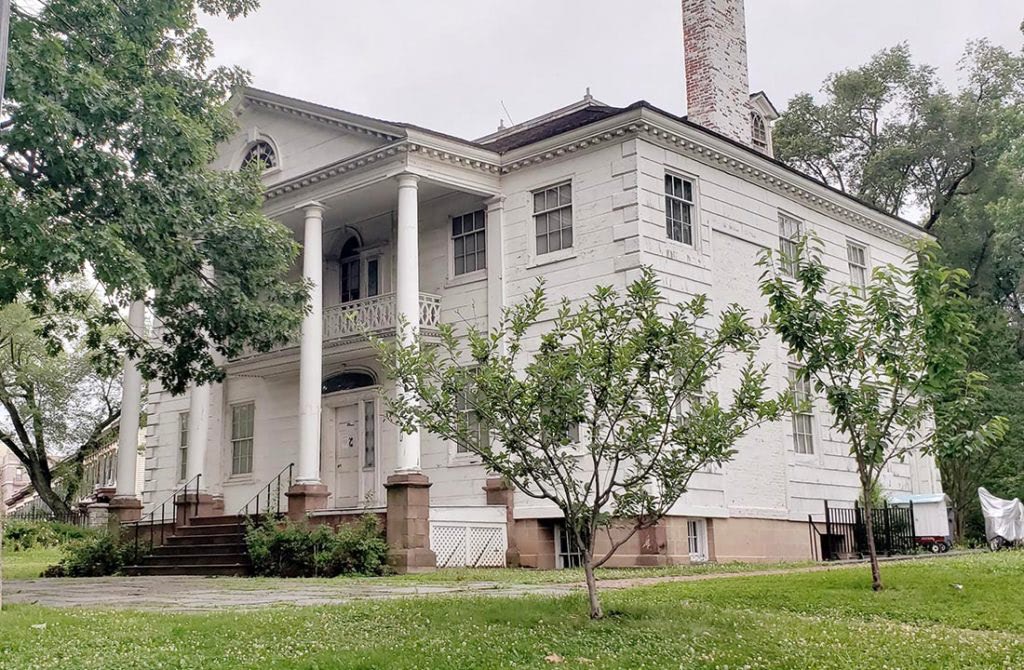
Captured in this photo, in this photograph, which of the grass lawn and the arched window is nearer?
the grass lawn

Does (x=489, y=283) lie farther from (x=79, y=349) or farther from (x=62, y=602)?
(x=79, y=349)

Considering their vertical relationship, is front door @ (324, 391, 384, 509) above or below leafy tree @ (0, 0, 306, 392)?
below

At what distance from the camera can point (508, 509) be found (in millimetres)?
19547

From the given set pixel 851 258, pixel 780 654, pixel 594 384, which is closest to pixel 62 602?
pixel 594 384

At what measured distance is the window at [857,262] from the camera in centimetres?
2550

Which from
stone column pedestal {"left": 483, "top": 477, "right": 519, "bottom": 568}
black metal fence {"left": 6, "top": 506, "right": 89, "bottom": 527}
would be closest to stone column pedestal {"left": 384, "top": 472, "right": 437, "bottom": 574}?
stone column pedestal {"left": 483, "top": 477, "right": 519, "bottom": 568}

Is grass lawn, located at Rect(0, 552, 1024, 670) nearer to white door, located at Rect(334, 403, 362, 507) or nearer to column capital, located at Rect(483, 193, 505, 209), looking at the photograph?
column capital, located at Rect(483, 193, 505, 209)

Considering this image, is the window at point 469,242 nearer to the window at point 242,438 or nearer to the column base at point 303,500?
the column base at point 303,500

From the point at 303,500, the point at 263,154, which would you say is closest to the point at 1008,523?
the point at 303,500

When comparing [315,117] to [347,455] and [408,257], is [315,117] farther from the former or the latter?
[347,455]

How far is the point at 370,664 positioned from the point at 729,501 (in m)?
13.1

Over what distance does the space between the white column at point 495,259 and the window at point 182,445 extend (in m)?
10.8

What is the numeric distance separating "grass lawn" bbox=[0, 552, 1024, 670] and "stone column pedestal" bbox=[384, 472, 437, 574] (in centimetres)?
657

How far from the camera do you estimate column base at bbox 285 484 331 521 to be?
770 inches
